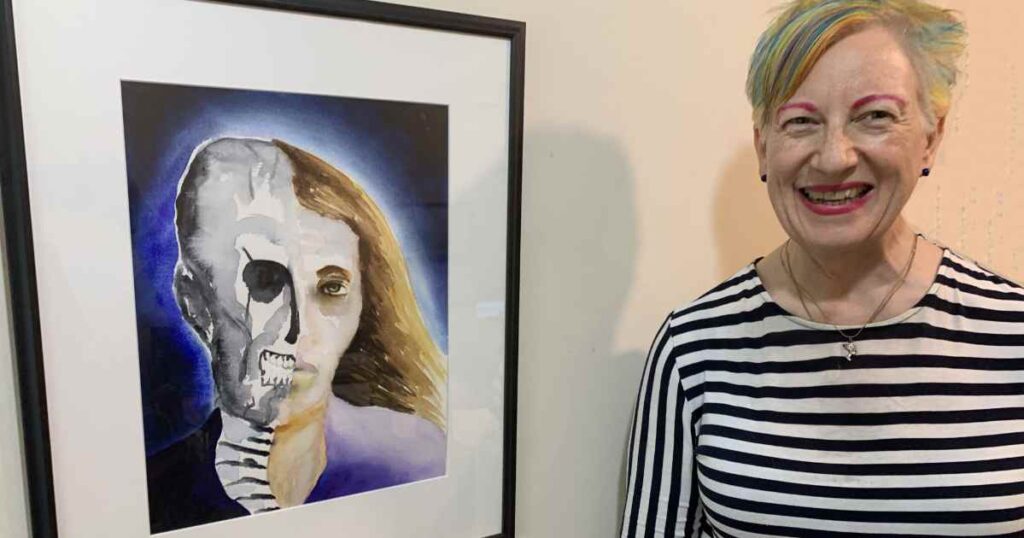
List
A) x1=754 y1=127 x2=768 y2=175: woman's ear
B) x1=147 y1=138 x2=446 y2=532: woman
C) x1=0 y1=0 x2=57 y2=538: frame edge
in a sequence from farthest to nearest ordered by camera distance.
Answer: x1=754 y1=127 x2=768 y2=175: woman's ear, x1=147 y1=138 x2=446 y2=532: woman, x1=0 y1=0 x2=57 y2=538: frame edge

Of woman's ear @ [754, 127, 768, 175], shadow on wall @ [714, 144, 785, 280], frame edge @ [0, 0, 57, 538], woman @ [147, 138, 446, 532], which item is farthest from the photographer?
shadow on wall @ [714, 144, 785, 280]

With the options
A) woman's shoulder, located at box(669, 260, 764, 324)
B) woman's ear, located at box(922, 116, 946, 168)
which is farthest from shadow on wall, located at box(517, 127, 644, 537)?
woman's ear, located at box(922, 116, 946, 168)

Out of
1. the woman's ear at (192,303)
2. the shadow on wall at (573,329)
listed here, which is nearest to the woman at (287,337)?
the woman's ear at (192,303)

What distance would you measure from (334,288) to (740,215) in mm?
633

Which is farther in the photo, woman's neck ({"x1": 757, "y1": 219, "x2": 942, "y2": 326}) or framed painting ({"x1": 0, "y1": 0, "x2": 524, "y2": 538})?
woman's neck ({"x1": 757, "y1": 219, "x2": 942, "y2": 326})

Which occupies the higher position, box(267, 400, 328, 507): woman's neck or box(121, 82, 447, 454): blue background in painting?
box(121, 82, 447, 454): blue background in painting

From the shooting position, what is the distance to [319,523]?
805 mm

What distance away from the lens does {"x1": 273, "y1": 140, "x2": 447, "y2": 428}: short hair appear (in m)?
0.75

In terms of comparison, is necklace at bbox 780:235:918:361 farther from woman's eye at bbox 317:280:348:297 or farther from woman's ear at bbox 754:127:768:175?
woman's eye at bbox 317:280:348:297

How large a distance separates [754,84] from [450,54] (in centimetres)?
35

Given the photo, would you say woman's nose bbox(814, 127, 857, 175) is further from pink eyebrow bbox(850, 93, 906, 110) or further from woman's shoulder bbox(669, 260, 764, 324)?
woman's shoulder bbox(669, 260, 764, 324)

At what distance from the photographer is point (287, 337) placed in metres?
0.75

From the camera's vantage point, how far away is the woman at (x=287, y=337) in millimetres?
707

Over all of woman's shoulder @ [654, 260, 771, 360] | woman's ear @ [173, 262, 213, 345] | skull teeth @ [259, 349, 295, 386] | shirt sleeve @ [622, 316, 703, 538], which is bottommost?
shirt sleeve @ [622, 316, 703, 538]
